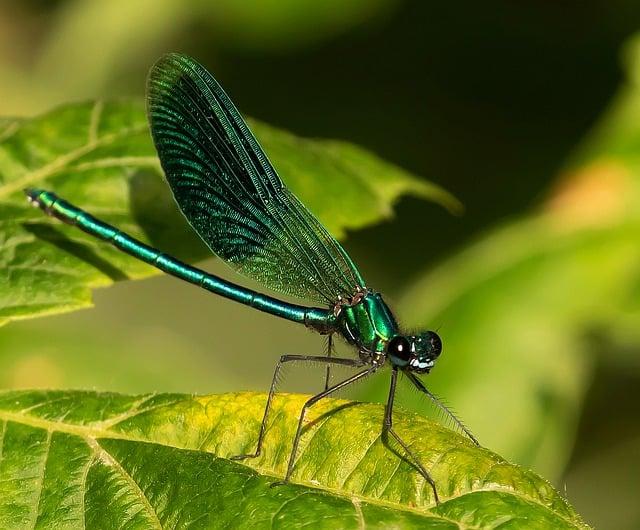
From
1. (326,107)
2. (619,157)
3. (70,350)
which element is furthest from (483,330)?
(326,107)

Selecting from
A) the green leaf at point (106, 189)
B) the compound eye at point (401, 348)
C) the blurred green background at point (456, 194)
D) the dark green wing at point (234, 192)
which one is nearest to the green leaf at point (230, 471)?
the green leaf at point (106, 189)

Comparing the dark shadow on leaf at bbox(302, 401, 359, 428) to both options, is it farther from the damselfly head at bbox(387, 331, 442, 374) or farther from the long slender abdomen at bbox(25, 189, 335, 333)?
the damselfly head at bbox(387, 331, 442, 374)

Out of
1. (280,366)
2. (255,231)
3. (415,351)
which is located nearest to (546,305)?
(415,351)

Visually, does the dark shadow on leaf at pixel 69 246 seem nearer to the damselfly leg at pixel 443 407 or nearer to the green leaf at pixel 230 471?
the green leaf at pixel 230 471

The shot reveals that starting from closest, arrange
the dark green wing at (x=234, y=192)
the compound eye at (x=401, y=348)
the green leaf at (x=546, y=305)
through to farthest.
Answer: the compound eye at (x=401, y=348)
the dark green wing at (x=234, y=192)
the green leaf at (x=546, y=305)

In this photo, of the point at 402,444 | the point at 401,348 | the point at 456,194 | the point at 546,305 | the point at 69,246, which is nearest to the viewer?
the point at 402,444

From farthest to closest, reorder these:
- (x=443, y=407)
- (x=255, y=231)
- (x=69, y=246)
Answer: (x=255, y=231) < (x=443, y=407) < (x=69, y=246)

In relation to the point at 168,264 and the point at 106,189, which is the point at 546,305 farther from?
the point at 106,189
